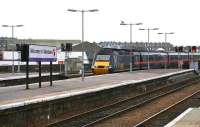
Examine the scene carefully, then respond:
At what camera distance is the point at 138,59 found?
65.6 meters

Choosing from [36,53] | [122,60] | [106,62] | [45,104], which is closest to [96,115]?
[45,104]

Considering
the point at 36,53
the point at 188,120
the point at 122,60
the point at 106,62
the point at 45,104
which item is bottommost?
the point at 188,120

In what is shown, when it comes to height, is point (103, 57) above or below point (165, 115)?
above

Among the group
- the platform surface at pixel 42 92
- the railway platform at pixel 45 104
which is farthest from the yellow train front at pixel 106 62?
the railway platform at pixel 45 104

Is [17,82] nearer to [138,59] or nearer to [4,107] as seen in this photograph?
[4,107]

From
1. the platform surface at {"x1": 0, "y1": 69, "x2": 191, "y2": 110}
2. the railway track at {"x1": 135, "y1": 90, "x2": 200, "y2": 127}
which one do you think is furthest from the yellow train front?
the railway track at {"x1": 135, "y1": 90, "x2": 200, "y2": 127}

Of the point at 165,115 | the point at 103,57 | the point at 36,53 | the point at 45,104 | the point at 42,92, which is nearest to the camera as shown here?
the point at 45,104

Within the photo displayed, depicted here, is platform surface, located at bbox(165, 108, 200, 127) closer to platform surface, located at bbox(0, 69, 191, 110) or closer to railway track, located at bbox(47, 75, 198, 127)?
railway track, located at bbox(47, 75, 198, 127)

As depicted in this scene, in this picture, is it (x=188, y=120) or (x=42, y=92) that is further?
(x=42, y=92)

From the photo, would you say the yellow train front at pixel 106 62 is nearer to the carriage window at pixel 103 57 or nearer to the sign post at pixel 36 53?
the carriage window at pixel 103 57

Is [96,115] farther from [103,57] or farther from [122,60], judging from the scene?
[122,60]

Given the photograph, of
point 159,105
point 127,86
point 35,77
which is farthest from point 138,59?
point 159,105

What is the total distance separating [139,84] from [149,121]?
681 inches

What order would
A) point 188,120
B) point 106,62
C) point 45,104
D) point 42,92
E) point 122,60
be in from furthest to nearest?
point 122,60 < point 106,62 < point 42,92 < point 45,104 < point 188,120
